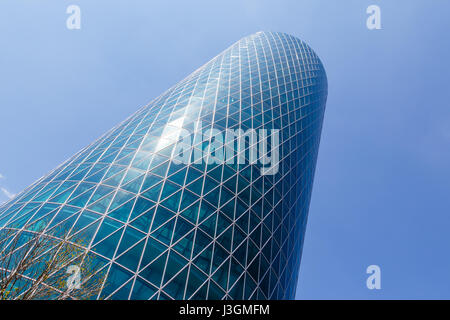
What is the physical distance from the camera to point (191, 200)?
2322 centimetres

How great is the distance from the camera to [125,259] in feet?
57.6

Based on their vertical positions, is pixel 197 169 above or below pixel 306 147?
above

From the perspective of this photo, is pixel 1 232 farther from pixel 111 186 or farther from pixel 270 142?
pixel 270 142

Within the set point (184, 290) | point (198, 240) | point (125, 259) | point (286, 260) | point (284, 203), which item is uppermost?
point (125, 259)

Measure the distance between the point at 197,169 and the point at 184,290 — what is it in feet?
36.4

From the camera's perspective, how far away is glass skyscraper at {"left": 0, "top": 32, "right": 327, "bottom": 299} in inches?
733

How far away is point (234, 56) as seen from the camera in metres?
56.3

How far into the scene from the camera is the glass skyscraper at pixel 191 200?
1861 centimetres

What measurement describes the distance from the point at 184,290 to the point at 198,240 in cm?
397

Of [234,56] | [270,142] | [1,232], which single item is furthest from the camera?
[234,56]
